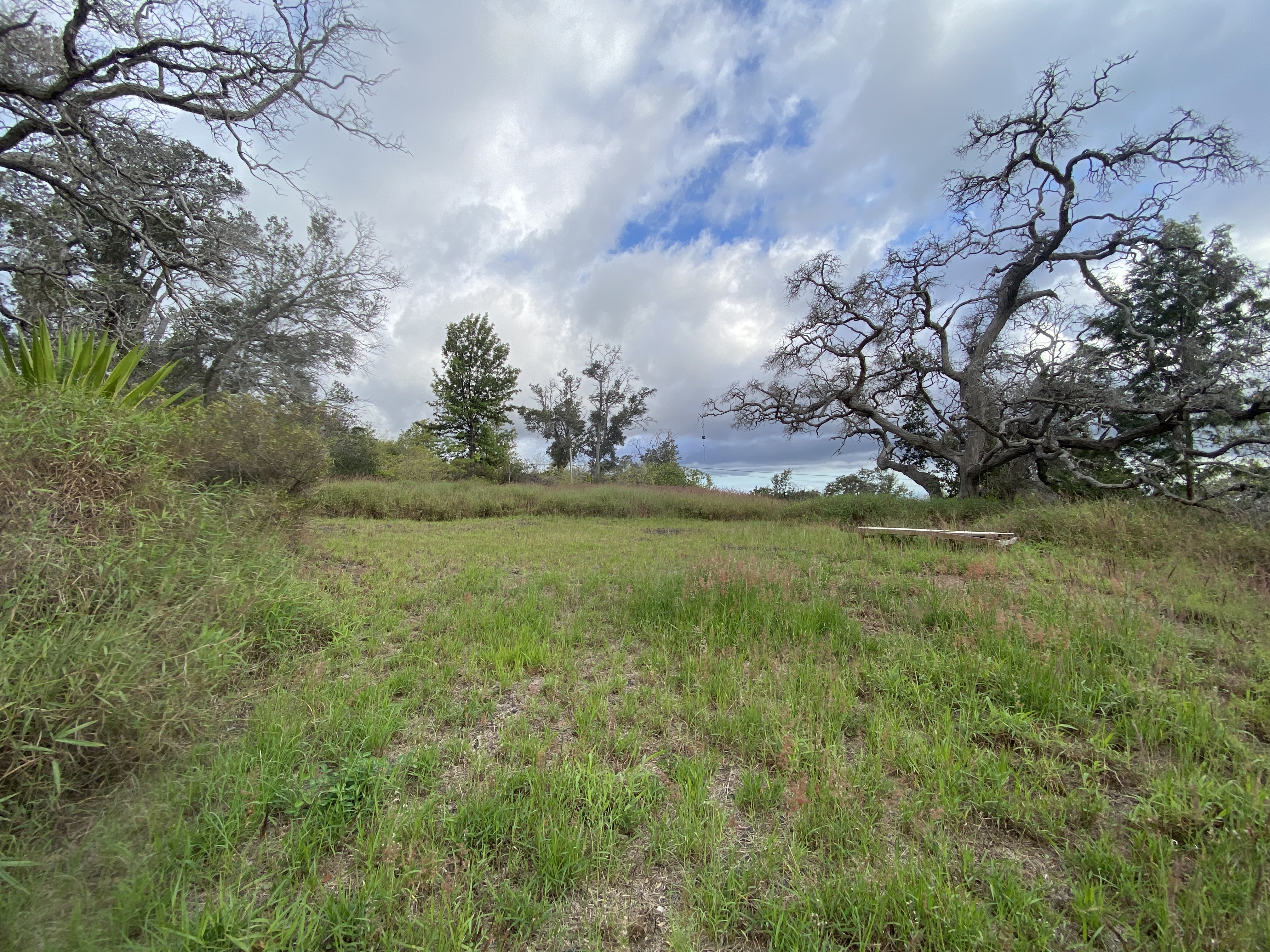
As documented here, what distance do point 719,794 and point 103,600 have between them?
352cm

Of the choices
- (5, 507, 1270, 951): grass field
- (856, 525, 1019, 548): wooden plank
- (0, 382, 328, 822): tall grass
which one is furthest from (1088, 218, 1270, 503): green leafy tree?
(0, 382, 328, 822): tall grass

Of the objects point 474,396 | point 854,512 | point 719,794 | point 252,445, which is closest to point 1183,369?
point 854,512

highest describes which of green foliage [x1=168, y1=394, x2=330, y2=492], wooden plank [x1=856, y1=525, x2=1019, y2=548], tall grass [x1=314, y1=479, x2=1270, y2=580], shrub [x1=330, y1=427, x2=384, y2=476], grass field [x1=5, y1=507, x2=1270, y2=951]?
shrub [x1=330, y1=427, x2=384, y2=476]

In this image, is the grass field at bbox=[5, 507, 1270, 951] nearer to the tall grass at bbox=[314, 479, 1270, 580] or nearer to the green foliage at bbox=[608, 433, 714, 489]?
the tall grass at bbox=[314, 479, 1270, 580]

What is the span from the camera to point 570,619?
14.0 ft

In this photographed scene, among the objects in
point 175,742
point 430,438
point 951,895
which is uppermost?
point 430,438

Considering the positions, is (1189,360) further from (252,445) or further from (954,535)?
(252,445)

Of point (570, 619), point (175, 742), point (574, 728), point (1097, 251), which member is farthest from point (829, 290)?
point (175, 742)

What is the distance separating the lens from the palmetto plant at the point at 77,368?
3594 millimetres

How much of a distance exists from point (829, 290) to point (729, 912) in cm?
1636

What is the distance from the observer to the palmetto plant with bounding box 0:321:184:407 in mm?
3594

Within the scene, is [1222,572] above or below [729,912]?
above

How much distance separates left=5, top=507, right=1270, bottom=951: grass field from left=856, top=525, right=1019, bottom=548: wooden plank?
10.7 ft

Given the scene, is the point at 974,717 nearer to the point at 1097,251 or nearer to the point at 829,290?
the point at 829,290
